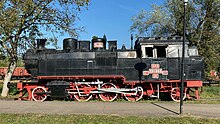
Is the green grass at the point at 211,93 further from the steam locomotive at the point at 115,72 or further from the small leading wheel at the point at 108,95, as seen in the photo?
the small leading wheel at the point at 108,95

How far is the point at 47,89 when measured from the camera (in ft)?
52.6

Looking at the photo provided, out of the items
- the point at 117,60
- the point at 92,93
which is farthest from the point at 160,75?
the point at 92,93

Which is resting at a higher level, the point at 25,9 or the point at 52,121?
the point at 25,9

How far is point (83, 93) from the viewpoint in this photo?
15.8 metres

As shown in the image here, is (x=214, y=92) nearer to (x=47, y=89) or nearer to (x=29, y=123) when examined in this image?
(x=47, y=89)

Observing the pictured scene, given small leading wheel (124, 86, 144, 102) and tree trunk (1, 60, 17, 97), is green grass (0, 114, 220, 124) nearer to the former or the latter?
small leading wheel (124, 86, 144, 102)

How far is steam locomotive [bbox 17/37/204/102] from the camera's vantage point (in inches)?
617

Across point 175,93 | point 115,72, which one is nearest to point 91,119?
point 115,72

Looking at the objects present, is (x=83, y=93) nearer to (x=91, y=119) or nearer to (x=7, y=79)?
(x=7, y=79)

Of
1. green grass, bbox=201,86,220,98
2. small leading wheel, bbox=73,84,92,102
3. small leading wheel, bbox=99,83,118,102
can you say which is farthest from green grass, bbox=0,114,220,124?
green grass, bbox=201,86,220,98

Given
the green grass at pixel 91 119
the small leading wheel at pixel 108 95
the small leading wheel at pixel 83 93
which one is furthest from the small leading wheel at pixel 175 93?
the green grass at pixel 91 119

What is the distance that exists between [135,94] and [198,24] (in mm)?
15043

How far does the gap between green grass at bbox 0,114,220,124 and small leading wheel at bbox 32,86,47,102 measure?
219 inches

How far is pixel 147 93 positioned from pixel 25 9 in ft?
27.4
